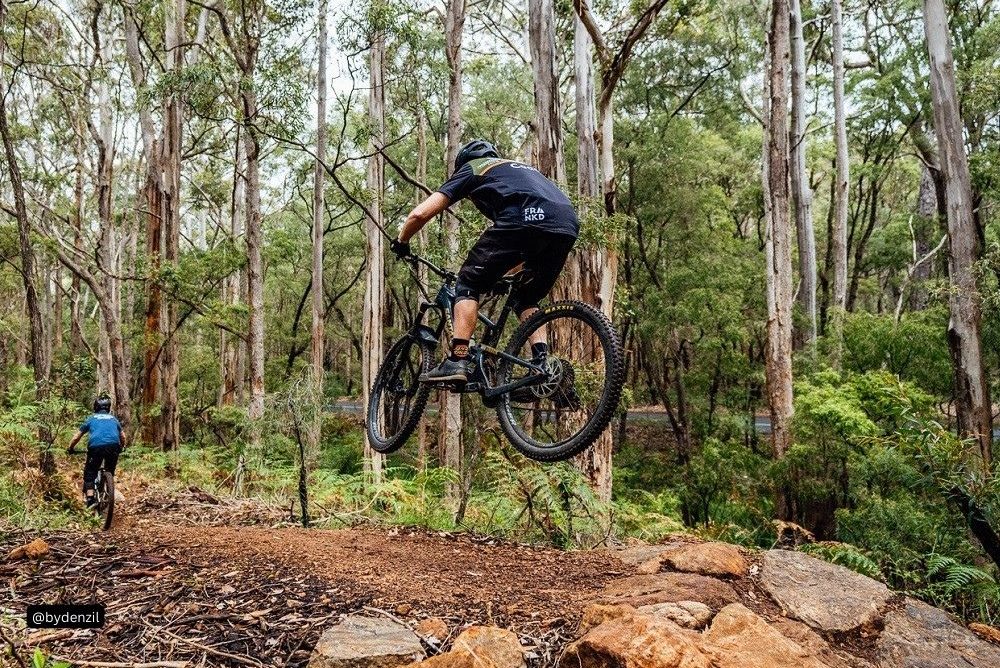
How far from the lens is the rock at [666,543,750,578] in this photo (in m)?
4.16

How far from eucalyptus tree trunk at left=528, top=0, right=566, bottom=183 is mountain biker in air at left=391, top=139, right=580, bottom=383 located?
4.66 m

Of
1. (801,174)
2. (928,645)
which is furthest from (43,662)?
(801,174)

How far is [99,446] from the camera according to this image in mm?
8141

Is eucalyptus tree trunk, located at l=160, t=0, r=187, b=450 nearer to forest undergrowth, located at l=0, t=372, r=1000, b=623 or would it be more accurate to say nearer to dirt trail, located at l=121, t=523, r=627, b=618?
forest undergrowth, located at l=0, t=372, r=1000, b=623

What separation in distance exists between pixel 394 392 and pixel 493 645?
2799 mm

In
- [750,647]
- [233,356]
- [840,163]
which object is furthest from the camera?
[233,356]

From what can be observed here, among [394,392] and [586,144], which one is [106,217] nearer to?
[586,144]

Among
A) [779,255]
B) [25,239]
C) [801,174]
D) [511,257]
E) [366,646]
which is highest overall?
[801,174]

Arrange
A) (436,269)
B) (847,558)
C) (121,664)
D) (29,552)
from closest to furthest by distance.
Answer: (121,664) < (29,552) < (436,269) < (847,558)

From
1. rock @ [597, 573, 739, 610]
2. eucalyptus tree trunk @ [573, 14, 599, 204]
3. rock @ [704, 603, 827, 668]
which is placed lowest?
rock @ [597, 573, 739, 610]

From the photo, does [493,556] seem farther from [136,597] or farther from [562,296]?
[562,296]

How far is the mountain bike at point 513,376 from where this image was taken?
13.1 ft

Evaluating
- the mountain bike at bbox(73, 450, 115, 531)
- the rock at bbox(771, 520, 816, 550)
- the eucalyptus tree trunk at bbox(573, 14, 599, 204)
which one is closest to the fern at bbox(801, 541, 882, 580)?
the rock at bbox(771, 520, 816, 550)

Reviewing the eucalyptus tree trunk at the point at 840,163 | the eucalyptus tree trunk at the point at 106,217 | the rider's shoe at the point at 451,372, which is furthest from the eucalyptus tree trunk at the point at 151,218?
the eucalyptus tree trunk at the point at 840,163
